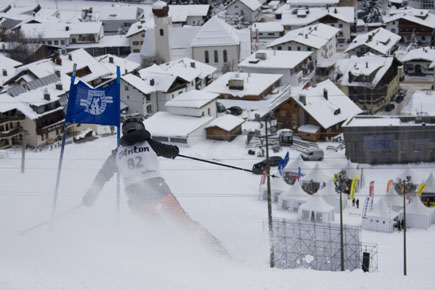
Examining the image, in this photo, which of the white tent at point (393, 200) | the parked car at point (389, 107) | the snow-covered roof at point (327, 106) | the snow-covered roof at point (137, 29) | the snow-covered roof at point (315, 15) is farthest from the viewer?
the snow-covered roof at point (315, 15)

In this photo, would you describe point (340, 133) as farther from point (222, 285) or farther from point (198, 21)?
point (198, 21)

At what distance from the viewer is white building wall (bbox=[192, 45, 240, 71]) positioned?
4056 cm

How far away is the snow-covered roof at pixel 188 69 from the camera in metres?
34.4

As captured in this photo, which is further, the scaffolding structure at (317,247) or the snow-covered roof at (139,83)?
the snow-covered roof at (139,83)

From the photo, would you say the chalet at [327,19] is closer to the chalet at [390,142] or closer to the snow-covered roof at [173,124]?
the snow-covered roof at [173,124]

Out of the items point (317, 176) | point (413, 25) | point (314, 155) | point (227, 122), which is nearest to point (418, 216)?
point (317, 176)

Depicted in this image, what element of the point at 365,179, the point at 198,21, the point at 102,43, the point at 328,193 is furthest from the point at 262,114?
the point at 198,21

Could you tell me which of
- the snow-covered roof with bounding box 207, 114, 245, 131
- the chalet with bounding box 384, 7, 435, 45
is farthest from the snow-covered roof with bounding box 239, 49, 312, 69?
the chalet with bounding box 384, 7, 435, 45

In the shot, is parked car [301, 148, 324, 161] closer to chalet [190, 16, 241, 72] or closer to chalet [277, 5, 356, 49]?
chalet [190, 16, 241, 72]

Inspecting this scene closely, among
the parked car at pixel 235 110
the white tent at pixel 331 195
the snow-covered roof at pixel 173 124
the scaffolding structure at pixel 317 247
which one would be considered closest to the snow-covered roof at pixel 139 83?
the snow-covered roof at pixel 173 124

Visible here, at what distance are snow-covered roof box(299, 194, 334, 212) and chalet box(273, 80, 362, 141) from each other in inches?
328

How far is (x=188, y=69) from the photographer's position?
3544 cm

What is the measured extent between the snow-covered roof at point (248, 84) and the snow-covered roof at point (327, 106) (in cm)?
376

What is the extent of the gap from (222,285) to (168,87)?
24.8m
